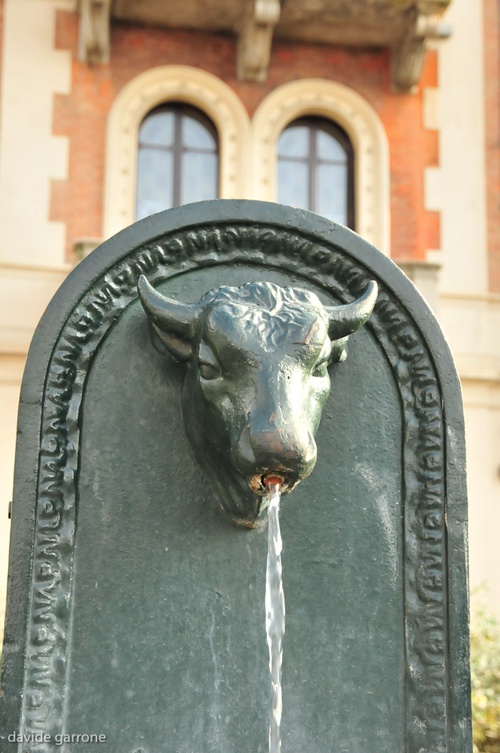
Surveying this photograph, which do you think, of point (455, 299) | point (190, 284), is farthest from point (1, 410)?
point (190, 284)

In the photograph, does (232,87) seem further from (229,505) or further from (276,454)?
(276,454)

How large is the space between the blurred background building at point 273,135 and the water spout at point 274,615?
10.4 m

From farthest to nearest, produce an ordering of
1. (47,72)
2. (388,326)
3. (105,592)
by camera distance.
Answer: (47,72) → (388,326) → (105,592)

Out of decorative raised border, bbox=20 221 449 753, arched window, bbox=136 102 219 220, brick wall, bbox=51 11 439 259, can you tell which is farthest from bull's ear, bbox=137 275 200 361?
arched window, bbox=136 102 219 220

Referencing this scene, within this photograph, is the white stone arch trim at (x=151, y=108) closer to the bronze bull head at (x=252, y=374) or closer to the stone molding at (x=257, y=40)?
the stone molding at (x=257, y=40)

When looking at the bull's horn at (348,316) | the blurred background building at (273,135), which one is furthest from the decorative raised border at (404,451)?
the blurred background building at (273,135)

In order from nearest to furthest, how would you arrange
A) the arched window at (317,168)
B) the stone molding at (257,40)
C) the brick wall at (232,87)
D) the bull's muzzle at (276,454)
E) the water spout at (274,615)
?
the bull's muzzle at (276,454), the water spout at (274,615), the stone molding at (257,40), the brick wall at (232,87), the arched window at (317,168)

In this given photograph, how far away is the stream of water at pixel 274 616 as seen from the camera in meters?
1.98

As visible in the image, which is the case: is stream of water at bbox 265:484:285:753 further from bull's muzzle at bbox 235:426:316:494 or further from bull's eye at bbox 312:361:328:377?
bull's eye at bbox 312:361:328:377

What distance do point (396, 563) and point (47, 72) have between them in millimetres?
11919

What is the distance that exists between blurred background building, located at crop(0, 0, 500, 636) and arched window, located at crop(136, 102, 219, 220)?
0.02m

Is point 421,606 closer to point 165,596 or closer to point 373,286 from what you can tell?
point 165,596

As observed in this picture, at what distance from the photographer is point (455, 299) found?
13086 millimetres

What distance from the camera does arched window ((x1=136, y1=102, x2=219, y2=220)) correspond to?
→ 1293cm
